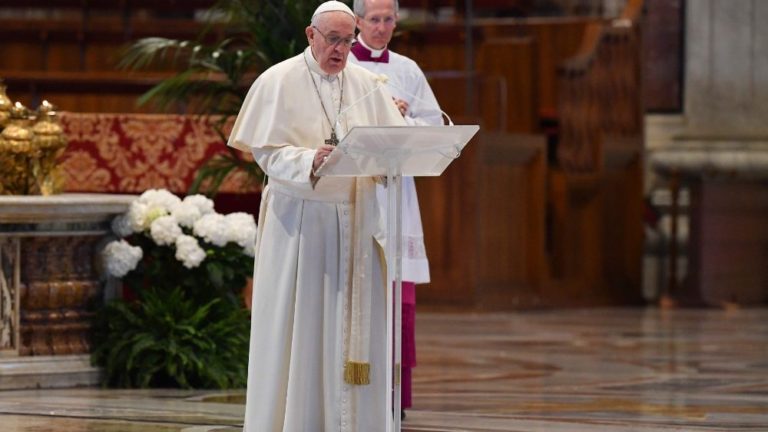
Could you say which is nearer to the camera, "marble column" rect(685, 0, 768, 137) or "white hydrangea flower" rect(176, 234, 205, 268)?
"white hydrangea flower" rect(176, 234, 205, 268)

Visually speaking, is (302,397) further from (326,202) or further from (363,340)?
(326,202)

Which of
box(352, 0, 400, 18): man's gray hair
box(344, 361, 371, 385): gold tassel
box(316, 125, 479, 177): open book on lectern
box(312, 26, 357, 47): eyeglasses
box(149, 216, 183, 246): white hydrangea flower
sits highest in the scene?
box(352, 0, 400, 18): man's gray hair

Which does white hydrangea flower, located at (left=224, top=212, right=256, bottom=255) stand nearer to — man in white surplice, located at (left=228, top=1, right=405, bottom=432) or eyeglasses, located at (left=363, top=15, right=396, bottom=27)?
eyeglasses, located at (left=363, top=15, right=396, bottom=27)

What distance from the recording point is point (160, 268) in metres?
7.30

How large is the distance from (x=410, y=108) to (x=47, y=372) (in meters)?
2.13

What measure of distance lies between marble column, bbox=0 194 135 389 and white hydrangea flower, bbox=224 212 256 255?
490 millimetres

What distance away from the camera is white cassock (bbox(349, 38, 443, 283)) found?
595cm

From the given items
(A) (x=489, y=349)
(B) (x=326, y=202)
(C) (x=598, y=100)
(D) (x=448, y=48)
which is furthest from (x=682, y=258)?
(B) (x=326, y=202)

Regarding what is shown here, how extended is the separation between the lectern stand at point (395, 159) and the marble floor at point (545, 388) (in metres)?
1.33

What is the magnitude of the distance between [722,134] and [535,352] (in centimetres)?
450

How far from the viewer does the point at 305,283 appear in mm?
4926

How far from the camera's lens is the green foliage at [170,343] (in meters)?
7.06

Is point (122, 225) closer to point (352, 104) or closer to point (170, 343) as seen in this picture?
point (170, 343)

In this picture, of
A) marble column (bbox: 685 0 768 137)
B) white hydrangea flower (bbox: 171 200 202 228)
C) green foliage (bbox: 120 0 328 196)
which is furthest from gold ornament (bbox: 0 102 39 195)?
marble column (bbox: 685 0 768 137)
